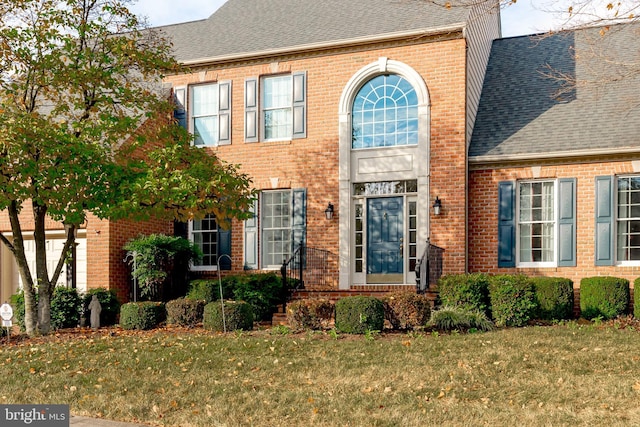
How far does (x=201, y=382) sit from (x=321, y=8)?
40.1ft

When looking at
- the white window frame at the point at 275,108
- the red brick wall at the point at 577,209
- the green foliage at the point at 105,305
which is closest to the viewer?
the red brick wall at the point at 577,209

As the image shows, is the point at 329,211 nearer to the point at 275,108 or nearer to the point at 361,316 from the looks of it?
the point at 275,108

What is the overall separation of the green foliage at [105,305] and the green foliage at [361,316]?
619cm

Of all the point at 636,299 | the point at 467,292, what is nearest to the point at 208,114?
the point at 467,292

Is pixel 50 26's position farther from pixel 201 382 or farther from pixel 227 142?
pixel 201 382

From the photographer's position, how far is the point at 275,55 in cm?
1611

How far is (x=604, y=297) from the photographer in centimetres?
1263

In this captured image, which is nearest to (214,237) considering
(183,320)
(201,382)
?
(183,320)

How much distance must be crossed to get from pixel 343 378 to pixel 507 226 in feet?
24.9

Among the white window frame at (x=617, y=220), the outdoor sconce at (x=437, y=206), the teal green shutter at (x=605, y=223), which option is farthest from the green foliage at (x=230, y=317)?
the white window frame at (x=617, y=220)

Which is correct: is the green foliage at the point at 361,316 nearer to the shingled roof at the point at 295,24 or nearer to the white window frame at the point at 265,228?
the white window frame at the point at 265,228

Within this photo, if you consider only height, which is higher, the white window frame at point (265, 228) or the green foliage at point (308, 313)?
the white window frame at point (265, 228)

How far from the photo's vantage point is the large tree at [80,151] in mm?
10953

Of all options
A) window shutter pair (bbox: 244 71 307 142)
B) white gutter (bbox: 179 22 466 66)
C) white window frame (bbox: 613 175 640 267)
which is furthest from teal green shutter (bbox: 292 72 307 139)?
white window frame (bbox: 613 175 640 267)
